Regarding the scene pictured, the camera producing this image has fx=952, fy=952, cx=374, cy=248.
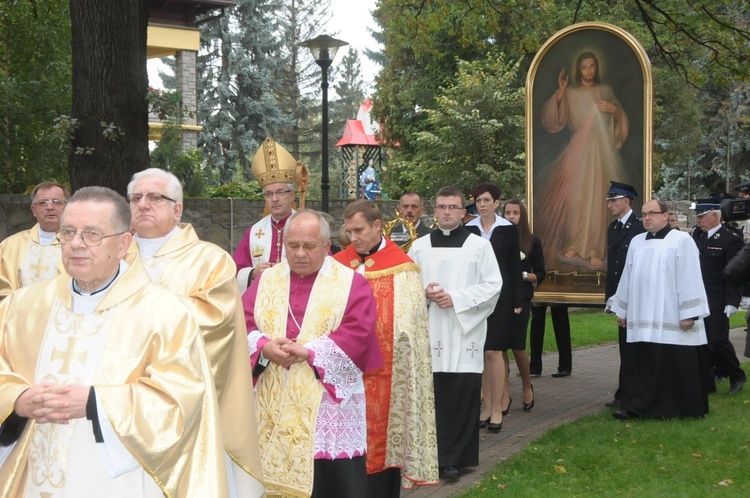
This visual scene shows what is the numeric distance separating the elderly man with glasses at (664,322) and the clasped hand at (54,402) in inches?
268

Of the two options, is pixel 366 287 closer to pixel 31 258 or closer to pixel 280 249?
pixel 280 249

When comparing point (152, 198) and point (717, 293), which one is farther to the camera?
point (717, 293)

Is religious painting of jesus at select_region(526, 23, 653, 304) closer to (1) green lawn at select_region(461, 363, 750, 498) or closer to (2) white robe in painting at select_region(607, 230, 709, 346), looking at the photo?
(2) white robe in painting at select_region(607, 230, 709, 346)

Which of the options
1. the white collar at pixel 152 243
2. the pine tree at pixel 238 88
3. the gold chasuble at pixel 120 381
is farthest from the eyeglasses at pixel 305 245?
the pine tree at pixel 238 88

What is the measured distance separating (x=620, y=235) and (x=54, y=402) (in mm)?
7483

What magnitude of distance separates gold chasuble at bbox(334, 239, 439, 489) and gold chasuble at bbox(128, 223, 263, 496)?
1603 millimetres

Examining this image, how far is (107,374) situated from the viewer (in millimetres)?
3480

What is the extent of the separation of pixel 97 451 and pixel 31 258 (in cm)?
323

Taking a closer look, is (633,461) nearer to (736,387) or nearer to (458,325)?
(458,325)

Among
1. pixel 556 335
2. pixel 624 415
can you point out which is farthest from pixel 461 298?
pixel 556 335

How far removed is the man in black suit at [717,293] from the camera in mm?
10586

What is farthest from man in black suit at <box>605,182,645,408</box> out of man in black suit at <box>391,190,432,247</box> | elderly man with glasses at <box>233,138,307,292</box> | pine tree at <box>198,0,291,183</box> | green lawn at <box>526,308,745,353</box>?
pine tree at <box>198,0,291,183</box>

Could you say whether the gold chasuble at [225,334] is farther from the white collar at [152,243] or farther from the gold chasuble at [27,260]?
the gold chasuble at [27,260]

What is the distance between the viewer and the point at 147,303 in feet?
11.7
